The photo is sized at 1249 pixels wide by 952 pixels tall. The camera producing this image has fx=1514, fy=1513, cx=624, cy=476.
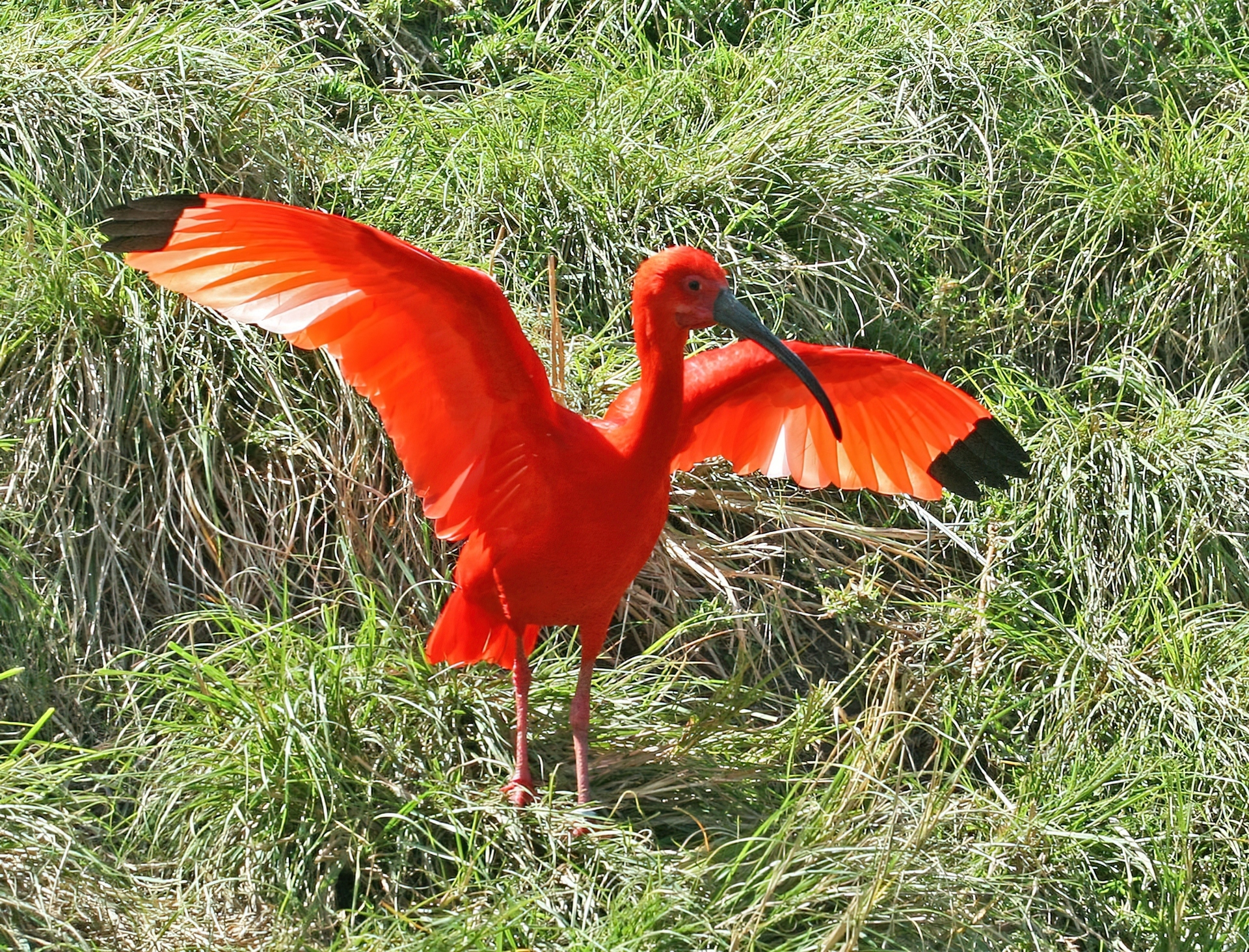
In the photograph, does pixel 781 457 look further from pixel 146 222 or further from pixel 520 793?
pixel 146 222

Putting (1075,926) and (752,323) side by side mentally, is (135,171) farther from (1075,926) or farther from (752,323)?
(1075,926)

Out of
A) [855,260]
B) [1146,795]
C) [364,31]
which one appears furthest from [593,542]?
[364,31]

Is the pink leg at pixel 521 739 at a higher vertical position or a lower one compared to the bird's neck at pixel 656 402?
lower

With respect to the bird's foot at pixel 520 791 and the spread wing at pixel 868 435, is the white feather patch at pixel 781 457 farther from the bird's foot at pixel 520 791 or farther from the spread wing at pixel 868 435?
the bird's foot at pixel 520 791

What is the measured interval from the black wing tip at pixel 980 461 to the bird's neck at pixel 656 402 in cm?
100

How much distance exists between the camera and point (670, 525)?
437cm

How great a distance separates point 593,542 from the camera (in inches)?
130

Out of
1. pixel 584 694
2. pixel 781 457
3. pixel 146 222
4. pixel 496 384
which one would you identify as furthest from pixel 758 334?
pixel 146 222

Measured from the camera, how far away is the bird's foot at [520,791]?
3371 millimetres

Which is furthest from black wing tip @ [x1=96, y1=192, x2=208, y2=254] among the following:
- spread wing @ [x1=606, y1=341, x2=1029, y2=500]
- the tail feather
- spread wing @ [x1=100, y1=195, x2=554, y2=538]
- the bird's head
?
spread wing @ [x1=606, y1=341, x2=1029, y2=500]

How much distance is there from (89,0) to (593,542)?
3.07m

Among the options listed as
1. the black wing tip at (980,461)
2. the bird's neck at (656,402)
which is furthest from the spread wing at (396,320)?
the black wing tip at (980,461)

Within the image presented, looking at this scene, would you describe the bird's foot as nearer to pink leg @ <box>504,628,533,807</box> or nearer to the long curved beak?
pink leg @ <box>504,628,533,807</box>

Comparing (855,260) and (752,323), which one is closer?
(752,323)
